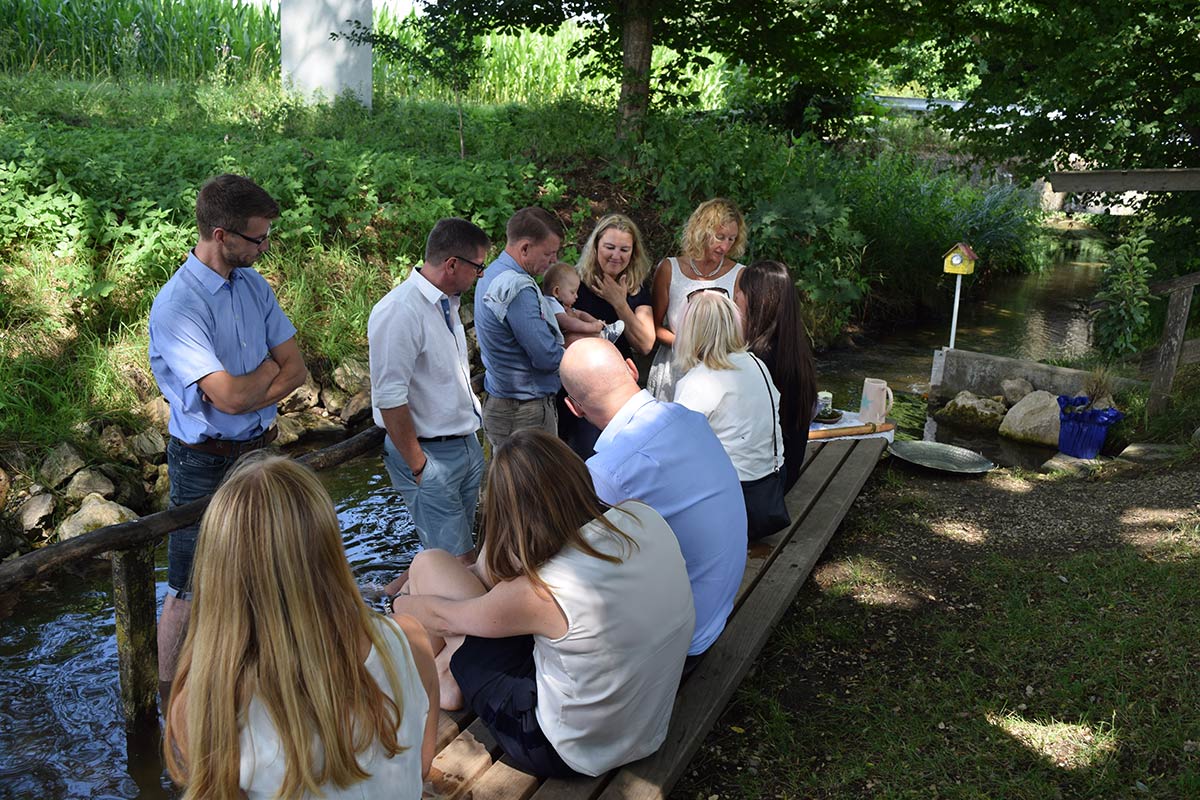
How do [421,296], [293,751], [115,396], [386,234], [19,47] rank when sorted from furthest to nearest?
[19,47]
[386,234]
[115,396]
[421,296]
[293,751]

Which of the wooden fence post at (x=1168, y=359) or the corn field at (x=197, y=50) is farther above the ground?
the corn field at (x=197, y=50)

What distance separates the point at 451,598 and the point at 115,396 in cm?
491

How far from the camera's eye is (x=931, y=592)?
4.33 metres

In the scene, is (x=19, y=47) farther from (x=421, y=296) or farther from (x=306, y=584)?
(x=306, y=584)

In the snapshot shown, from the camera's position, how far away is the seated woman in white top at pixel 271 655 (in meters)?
1.80

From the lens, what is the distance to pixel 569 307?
15.9ft

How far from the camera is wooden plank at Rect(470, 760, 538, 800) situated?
259 cm

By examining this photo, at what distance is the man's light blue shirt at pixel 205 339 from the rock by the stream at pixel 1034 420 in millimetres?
6304

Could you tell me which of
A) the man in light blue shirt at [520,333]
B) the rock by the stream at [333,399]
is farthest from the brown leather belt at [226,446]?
the rock by the stream at [333,399]

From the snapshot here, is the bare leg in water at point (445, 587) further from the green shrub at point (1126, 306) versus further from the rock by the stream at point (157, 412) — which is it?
the green shrub at point (1126, 306)

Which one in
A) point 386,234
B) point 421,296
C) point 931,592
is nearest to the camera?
point 421,296

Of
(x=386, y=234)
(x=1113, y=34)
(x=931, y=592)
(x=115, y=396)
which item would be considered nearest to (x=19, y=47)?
(x=386, y=234)

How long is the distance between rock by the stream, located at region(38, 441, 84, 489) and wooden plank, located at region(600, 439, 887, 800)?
4.55 metres

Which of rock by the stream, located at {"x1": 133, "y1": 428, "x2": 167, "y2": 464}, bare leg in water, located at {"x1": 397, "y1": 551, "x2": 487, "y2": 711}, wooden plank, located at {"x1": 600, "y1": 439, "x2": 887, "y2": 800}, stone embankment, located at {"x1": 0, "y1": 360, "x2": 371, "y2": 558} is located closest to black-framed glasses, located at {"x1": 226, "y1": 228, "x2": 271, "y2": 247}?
bare leg in water, located at {"x1": 397, "y1": 551, "x2": 487, "y2": 711}
